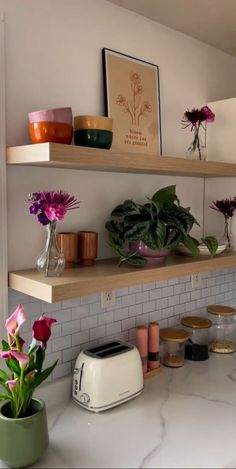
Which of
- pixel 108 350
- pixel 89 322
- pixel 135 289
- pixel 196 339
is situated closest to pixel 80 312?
pixel 89 322

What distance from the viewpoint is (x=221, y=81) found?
2127 mm

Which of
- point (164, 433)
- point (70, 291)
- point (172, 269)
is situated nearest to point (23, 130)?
point (70, 291)

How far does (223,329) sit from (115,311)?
683 mm

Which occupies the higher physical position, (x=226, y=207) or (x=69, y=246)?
(x=226, y=207)

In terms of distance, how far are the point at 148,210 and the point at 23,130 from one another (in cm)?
52

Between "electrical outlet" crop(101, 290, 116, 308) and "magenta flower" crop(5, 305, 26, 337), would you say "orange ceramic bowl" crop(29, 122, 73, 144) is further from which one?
"electrical outlet" crop(101, 290, 116, 308)

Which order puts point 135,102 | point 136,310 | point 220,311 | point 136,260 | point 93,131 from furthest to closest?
point 220,311 → point 136,310 → point 135,102 → point 136,260 → point 93,131

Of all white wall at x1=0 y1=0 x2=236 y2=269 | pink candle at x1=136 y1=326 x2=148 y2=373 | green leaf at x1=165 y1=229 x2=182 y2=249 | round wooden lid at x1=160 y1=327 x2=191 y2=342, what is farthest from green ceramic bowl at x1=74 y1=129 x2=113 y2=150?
round wooden lid at x1=160 y1=327 x2=191 y2=342

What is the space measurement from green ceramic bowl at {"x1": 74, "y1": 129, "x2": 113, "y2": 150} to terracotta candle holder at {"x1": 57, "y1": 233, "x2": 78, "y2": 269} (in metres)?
0.31

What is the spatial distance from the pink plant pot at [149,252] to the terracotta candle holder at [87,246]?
0.16 m

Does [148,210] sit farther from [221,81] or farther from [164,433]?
[221,81]

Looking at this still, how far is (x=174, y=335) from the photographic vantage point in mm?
1777

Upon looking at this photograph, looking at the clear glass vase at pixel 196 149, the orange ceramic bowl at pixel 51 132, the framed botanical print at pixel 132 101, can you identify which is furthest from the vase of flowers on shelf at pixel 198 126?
Answer: the orange ceramic bowl at pixel 51 132

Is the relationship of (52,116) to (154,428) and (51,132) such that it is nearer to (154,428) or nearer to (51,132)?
(51,132)
